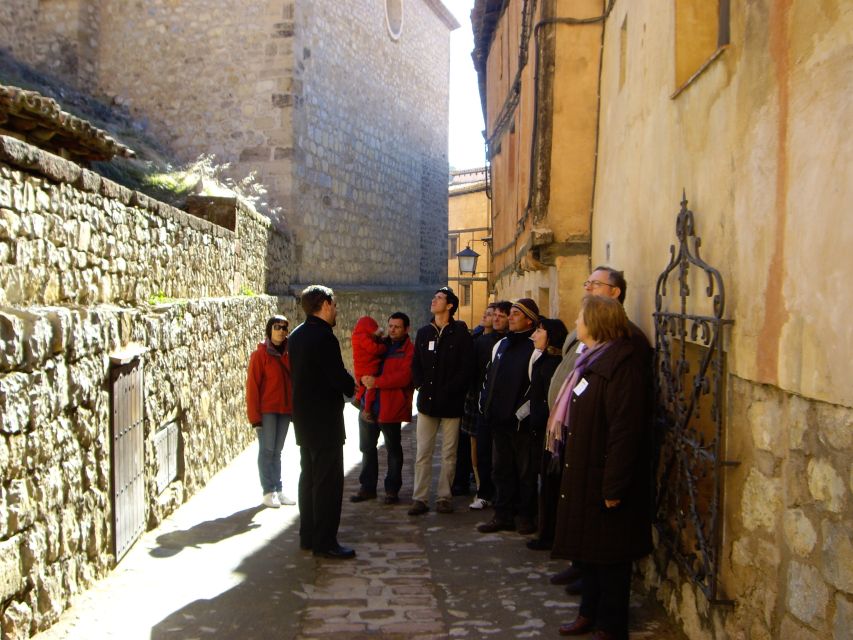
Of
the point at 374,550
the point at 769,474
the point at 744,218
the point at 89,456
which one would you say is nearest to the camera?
the point at 769,474

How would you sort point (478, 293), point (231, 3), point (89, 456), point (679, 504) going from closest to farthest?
point (679, 504) < point (89, 456) < point (231, 3) < point (478, 293)

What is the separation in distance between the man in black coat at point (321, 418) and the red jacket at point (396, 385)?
1.37 metres

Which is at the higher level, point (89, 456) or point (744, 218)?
point (744, 218)

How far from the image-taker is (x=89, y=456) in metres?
4.57

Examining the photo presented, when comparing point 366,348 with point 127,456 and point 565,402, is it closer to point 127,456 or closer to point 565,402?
point 127,456

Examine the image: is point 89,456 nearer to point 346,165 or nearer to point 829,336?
point 829,336

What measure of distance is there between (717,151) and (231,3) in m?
12.6

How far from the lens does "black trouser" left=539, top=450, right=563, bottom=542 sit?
534 cm

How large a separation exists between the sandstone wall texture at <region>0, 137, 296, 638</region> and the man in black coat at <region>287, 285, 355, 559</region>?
3.71ft

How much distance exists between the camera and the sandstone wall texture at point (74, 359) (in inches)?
145

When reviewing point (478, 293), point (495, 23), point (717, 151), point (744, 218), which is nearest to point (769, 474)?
point (744, 218)

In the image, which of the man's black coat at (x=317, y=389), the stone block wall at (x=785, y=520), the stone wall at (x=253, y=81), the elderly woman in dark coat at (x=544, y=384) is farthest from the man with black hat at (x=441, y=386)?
the stone wall at (x=253, y=81)

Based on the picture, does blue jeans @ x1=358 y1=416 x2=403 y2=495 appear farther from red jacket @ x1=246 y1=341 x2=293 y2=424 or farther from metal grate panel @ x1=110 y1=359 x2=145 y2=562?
metal grate panel @ x1=110 y1=359 x2=145 y2=562

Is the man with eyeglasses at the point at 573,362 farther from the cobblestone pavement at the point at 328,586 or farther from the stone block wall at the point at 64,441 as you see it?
the stone block wall at the point at 64,441
